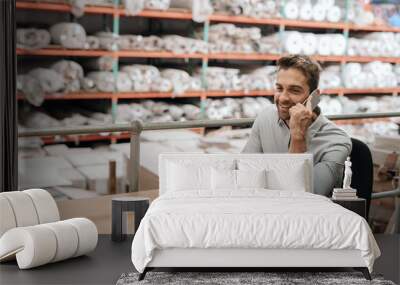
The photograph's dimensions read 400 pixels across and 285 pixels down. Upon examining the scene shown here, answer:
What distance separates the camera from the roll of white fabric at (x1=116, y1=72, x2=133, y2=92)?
5953 millimetres

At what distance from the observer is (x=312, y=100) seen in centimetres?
593

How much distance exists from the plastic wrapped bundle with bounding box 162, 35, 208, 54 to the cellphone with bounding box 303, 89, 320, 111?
3.10ft

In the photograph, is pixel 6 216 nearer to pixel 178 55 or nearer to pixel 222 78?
pixel 178 55

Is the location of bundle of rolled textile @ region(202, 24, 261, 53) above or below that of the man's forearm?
above

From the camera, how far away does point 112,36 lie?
591cm

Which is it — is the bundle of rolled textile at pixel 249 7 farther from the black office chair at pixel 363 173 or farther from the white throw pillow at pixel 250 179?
the white throw pillow at pixel 250 179

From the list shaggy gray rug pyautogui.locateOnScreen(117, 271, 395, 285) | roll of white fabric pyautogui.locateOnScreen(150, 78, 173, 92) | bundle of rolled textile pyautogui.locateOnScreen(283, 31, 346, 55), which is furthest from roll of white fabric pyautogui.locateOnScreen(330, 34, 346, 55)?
shaggy gray rug pyautogui.locateOnScreen(117, 271, 395, 285)

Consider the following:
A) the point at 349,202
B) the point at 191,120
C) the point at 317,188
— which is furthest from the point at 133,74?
the point at 349,202

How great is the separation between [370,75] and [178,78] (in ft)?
5.68

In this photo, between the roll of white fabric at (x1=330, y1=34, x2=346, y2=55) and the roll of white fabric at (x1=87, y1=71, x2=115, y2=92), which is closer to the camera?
the roll of white fabric at (x1=87, y1=71, x2=115, y2=92)

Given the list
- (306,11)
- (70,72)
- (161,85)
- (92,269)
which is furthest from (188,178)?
(306,11)

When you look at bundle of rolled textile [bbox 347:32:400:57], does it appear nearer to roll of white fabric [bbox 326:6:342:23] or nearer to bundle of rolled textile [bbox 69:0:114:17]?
roll of white fabric [bbox 326:6:342:23]

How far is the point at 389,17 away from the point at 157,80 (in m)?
2.15

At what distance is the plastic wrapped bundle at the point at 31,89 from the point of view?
5859 millimetres
